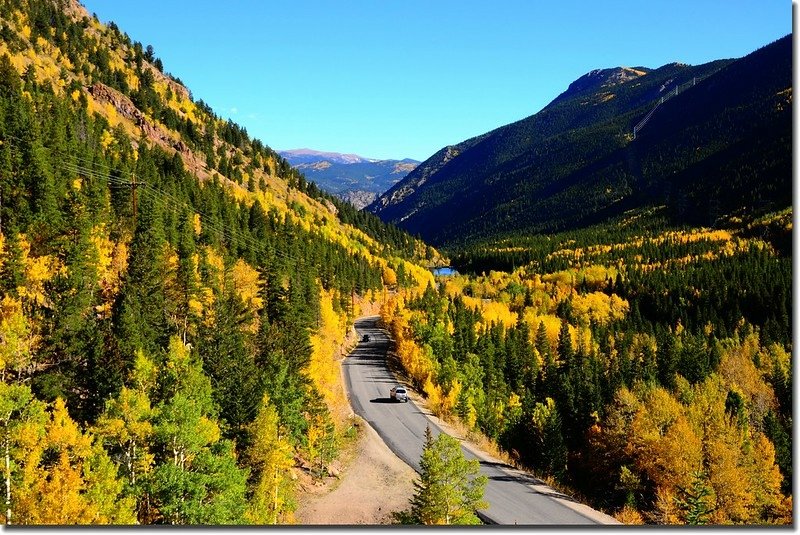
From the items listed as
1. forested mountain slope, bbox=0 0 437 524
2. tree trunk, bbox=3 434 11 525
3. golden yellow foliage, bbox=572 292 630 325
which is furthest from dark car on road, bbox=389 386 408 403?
golden yellow foliage, bbox=572 292 630 325

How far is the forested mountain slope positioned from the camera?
2472 centimetres

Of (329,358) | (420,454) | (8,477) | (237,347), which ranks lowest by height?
(420,454)

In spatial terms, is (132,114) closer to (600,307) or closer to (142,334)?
(142,334)

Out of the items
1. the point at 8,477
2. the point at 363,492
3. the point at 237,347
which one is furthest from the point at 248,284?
the point at 8,477

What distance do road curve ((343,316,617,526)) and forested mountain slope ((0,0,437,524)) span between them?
4.02 m

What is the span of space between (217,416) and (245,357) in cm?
728

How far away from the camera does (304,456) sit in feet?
133

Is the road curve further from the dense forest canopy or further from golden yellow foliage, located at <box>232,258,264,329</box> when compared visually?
golden yellow foliage, located at <box>232,258,264,329</box>

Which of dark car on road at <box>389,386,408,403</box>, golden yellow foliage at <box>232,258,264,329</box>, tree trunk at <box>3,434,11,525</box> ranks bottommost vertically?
dark car on road at <box>389,386,408,403</box>

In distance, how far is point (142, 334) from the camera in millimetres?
39562

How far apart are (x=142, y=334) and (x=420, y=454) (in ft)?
73.1

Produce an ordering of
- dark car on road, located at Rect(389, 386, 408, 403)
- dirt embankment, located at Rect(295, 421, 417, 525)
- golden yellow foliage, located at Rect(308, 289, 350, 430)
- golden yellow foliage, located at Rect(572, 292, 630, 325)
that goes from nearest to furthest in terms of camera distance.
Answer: dirt embankment, located at Rect(295, 421, 417, 525), golden yellow foliage, located at Rect(308, 289, 350, 430), dark car on road, located at Rect(389, 386, 408, 403), golden yellow foliage, located at Rect(572, 292, 630, 325)

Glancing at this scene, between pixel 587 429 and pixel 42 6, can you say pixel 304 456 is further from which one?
pixel 42 6

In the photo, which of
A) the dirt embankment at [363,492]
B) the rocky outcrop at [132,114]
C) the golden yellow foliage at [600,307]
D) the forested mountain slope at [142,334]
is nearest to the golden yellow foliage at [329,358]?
the forested mountain slope at [142,334]
